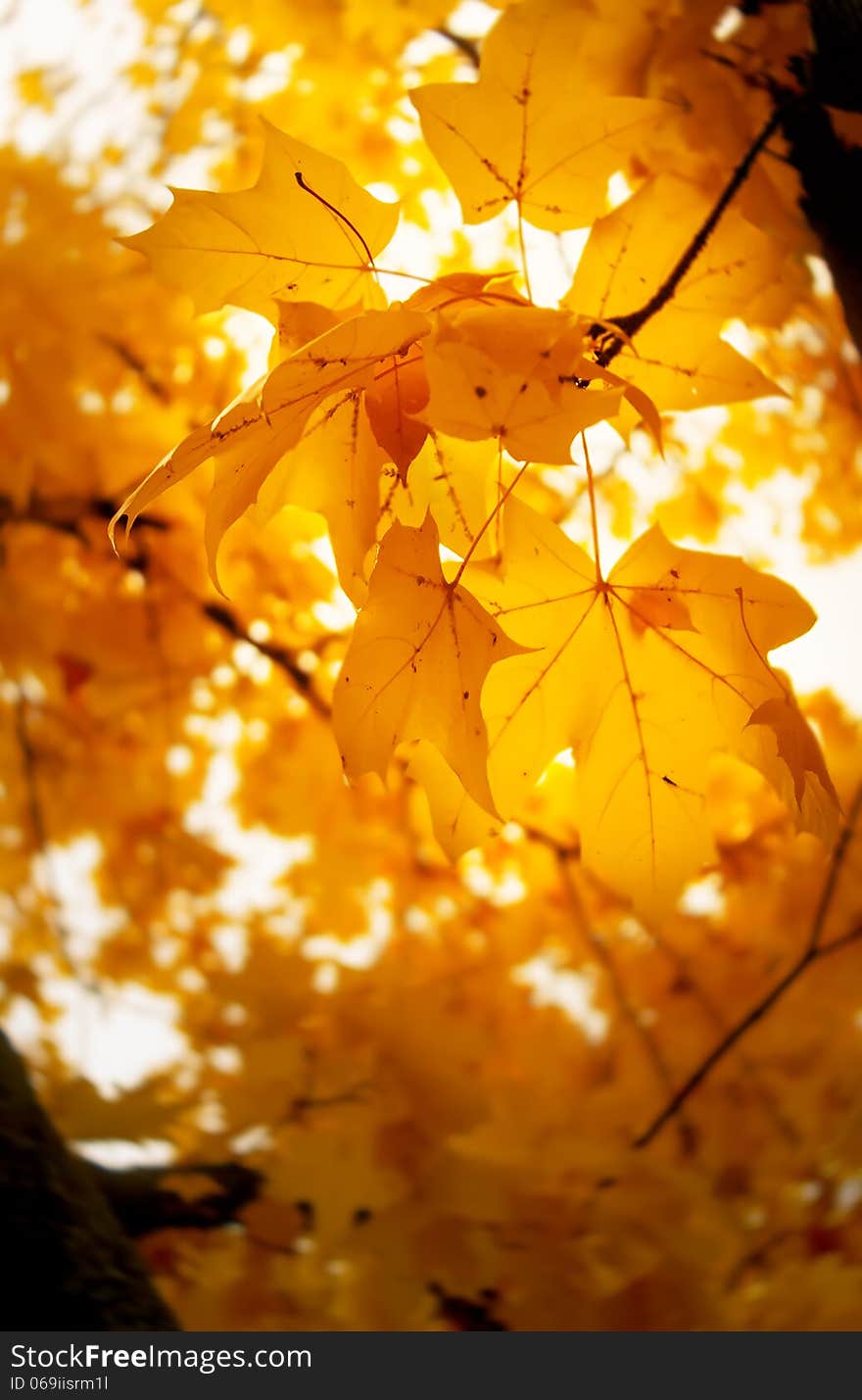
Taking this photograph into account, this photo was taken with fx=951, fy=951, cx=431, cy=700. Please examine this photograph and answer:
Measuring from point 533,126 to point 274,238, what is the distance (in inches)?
5.2

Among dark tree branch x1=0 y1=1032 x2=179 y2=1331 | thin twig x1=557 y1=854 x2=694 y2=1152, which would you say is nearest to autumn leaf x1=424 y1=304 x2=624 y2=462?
dark tree branch x1=0 y1=1032 x2=179 y2=1331

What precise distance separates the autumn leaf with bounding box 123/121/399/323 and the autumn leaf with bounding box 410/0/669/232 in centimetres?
4

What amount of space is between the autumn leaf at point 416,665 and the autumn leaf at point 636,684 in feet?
0.18

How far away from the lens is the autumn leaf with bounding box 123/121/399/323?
424 mm

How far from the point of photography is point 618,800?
0.47 meters

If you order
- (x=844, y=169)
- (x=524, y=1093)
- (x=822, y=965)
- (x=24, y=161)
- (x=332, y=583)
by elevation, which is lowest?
(x=524, y=1093)

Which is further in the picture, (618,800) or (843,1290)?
(843,1290)

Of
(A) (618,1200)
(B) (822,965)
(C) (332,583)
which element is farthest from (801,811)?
(B) (822,965)

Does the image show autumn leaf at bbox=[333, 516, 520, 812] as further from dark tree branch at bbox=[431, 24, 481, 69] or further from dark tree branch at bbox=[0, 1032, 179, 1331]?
dark tree branch at bbox=[431, 24, 481, 69]

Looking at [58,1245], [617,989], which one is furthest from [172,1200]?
[617,989]

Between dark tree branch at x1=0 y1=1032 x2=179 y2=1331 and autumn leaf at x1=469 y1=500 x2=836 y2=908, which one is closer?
autumn leaf at x1=469 y1=500 x2=836 y2=908

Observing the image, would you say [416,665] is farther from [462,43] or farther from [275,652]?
[275,652]

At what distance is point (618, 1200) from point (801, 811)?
665 mm

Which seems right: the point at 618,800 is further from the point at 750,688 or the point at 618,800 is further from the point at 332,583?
the point at 332,583
